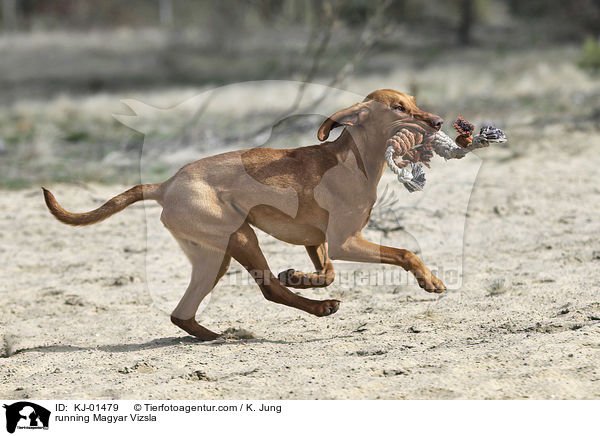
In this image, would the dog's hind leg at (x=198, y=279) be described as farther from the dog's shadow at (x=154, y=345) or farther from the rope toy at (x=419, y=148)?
the rope toy at (x=419, y=148)

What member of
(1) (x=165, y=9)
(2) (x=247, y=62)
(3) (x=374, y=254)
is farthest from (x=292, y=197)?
(1) (x=165, y=9)

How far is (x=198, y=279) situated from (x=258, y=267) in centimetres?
49

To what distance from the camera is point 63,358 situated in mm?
5191

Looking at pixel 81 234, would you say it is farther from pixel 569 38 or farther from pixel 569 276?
pixel 569 38

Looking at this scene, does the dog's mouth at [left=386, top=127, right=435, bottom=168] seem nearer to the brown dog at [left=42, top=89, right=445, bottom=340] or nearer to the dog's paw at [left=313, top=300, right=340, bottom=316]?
the brown dog at [left=42, top=89, right=445, bottom=340]

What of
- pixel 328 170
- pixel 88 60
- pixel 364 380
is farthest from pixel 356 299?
pixel 88 60

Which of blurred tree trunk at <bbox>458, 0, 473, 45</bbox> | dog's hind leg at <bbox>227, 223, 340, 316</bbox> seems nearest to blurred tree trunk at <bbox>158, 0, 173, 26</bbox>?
blurred tree trunk at <bbox>458, 0, 473, 45</bbox>

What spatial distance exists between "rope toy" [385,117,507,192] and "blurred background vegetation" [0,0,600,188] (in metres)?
6.37

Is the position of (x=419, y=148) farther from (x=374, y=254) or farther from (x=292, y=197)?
(x=292, y=197)

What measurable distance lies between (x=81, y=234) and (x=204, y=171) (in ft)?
12.6

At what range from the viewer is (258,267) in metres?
4.99

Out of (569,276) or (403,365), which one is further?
(569,276)

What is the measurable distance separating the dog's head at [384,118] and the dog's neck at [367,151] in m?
0.04
